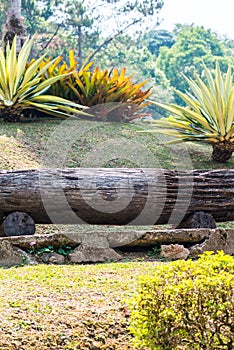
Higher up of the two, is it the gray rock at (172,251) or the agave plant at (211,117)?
the agave plant at (211,117)

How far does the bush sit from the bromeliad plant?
7268mm

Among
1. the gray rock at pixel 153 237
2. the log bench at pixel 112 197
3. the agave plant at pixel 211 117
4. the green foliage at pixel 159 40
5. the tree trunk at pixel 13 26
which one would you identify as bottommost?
the gray rock at pixel 153 237

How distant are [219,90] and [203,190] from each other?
2.74m

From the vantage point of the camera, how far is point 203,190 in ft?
22.3

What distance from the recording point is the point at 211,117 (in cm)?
920

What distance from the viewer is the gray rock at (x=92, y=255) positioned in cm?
595

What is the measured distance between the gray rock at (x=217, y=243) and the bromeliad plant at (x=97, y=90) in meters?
4.79

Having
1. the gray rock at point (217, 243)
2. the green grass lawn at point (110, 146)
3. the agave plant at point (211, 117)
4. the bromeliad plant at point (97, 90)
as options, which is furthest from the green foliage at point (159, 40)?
the gray rock at point (217, 243)

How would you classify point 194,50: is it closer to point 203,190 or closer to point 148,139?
point 148,139

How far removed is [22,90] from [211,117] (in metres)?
2.96

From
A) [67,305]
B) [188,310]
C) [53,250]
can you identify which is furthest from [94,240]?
[188,310]

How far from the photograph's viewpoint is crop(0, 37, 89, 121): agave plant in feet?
31.3

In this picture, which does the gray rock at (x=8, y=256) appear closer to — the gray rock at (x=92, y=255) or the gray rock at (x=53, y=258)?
the gray rock at (x=53, y=258)

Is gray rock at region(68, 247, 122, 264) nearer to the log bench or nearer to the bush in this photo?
the log bench
